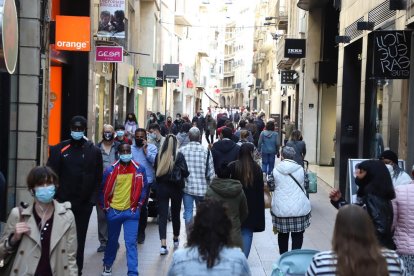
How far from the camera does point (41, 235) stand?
529 centimetres

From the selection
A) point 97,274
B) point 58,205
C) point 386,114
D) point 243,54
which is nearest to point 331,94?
point 386,114

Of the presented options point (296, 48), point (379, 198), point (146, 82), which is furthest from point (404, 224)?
point (146, 82)

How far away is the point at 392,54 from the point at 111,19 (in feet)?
31.1

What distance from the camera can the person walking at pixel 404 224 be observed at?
6.36m

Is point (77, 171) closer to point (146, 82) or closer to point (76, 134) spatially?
point (76, 134)

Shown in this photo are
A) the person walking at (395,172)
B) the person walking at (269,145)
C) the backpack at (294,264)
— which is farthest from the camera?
the person walking at (269,145)

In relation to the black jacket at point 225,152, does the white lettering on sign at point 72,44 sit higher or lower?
higher

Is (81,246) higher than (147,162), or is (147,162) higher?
(147,162)

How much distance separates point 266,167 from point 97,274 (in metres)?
10.6

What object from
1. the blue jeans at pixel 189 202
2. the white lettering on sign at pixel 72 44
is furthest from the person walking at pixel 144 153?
the white lettering on sign at pixel 72 44

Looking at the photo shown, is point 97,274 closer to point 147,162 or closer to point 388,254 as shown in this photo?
point 147,162

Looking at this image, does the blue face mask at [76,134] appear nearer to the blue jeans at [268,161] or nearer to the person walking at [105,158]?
the person walking at [105,158]

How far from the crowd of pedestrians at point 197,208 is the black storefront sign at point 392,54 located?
287cm

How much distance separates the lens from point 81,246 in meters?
8.09
